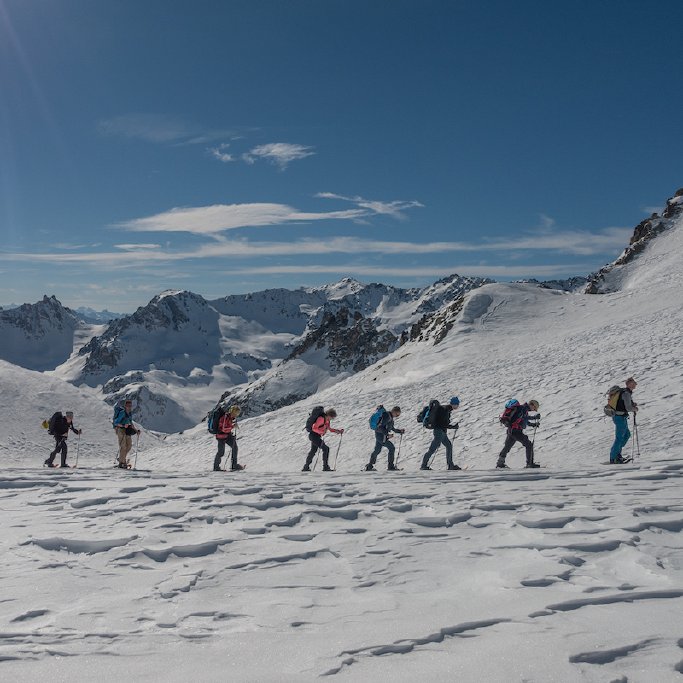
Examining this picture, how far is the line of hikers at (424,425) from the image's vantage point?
1315cm

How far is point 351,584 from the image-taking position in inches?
228

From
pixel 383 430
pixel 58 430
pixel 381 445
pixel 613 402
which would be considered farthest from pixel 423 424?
pixel 58 430

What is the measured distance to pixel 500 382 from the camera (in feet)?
82.8

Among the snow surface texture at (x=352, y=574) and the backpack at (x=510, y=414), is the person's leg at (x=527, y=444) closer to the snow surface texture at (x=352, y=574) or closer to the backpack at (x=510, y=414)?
the backpack at (x=510, y=414)

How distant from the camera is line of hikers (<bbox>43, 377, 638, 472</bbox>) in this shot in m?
13.1

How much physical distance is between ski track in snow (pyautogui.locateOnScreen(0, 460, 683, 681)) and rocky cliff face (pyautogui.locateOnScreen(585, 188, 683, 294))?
6872 cm

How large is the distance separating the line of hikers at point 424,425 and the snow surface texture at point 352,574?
3.89 feet

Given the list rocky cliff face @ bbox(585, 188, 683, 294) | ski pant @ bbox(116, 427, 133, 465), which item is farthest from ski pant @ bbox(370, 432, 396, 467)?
rocky cliff face @ bbox(585, 188, 683, 294)

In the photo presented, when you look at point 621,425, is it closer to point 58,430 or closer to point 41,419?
point 58,430

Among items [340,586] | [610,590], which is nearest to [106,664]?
[340,586]

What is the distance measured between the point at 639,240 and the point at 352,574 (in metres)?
95.2

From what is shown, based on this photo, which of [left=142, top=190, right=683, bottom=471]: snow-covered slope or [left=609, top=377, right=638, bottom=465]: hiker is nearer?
[left=609, top=377, right=638, bottom=465]: hiker

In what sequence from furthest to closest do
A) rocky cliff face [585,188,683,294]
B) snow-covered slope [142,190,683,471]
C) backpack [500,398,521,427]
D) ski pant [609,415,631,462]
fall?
rocky cliff face [585,188,683,294], snow-covered slope [142,190,683,471], backpack [500,398,521,427], ski pant [609,415,631,462]

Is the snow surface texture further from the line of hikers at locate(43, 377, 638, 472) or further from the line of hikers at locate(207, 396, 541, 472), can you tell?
the line of hikers at locate(207, 396, 541, 472)
